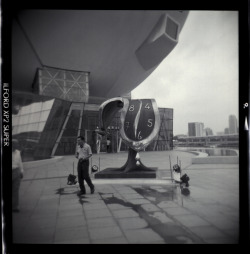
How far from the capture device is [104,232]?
4191mm

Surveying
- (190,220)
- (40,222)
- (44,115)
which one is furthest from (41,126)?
(190,220)

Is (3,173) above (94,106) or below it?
below

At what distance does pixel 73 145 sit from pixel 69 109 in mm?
2892

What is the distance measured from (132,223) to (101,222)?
1.96 ft

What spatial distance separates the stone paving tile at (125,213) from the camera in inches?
184

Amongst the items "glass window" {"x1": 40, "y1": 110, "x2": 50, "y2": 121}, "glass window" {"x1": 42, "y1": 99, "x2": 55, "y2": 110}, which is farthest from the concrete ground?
"glass window" {"x1": 42, "y1": 99, "x2": 55, "y2": 110}

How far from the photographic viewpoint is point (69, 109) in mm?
17766

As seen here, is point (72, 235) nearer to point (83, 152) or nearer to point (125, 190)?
point (83, 152)

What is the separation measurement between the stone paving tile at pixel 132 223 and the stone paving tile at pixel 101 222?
15cm

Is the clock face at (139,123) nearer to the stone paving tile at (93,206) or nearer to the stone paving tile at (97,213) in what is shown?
the stone paving tile at (93,206)

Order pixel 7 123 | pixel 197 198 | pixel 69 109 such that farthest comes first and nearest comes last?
1. pixel 69 109
2. pixel 197 198
3. pixel 7 123

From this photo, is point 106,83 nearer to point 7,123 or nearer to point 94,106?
point 94,106

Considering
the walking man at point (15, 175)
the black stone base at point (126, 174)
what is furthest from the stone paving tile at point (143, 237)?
the black stone base at point (126, 174)
